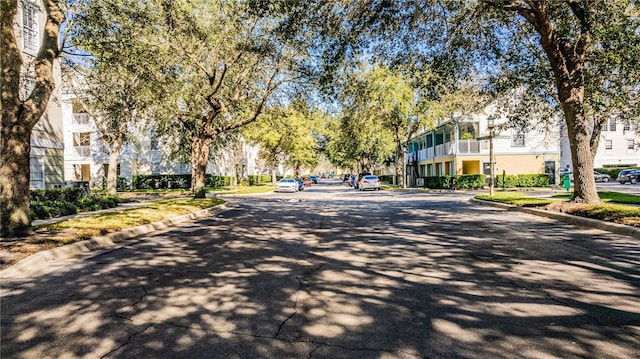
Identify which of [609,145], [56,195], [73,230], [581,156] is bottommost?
[73,230]

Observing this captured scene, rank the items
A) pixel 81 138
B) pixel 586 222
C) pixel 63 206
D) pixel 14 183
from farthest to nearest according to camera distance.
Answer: pixel 81 138
pixel 63 206
pixel 586 222
pixel 14 183

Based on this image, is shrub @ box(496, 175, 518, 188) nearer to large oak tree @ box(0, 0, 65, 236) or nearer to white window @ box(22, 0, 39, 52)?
large oak tree @ box(0, 0, 65, 236)

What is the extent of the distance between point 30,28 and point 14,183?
12.7m

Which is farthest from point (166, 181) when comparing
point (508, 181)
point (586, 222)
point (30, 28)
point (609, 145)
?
point (609, 145)

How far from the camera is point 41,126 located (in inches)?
720

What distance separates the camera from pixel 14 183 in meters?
8.84

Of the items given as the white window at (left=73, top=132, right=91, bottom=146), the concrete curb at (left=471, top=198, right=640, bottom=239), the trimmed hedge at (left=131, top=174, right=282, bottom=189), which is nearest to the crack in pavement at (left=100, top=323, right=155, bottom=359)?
the concrete curb at (left=471, top=198, right=640, bottom=239)

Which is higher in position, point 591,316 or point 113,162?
point 113,162

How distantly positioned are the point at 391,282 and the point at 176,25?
13.8 meters

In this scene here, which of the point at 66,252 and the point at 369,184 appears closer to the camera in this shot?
the point at 66,252

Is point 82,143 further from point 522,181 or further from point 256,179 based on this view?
point 522,181

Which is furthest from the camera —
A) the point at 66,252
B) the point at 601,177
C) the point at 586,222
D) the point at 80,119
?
the point at 601,177

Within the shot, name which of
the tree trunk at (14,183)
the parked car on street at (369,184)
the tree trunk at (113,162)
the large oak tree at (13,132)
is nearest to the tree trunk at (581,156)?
the large oak tree at (13,132)

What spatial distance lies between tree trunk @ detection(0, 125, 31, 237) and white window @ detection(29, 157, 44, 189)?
1109cm
